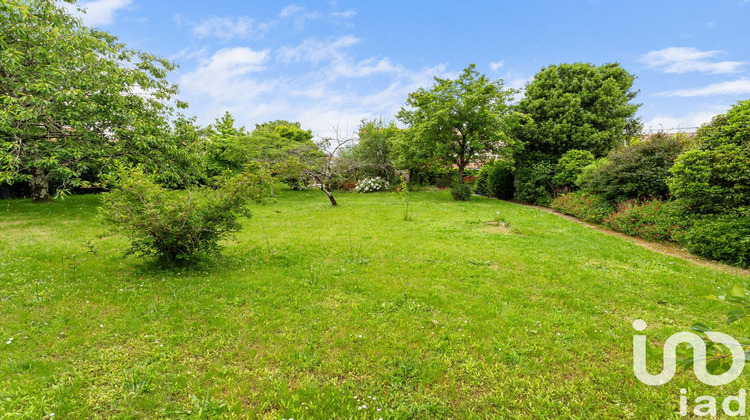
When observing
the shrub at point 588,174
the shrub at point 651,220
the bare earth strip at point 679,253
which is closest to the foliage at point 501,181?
the shrub at point 588,174

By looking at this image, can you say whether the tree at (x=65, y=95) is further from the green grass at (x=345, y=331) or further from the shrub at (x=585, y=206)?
the shrub at (x=585, y=206)

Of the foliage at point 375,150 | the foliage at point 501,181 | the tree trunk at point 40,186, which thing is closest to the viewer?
the tree trunk at point 40,186

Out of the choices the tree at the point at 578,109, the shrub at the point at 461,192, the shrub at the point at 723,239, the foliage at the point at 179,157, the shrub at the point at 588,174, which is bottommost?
the shrub at the point at 723,239

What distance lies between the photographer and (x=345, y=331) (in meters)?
3.68

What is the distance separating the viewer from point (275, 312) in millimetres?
4109

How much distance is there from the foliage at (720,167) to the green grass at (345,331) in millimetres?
2207

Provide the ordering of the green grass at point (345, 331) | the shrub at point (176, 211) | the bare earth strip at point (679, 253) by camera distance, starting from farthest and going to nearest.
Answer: the bare earth strip at point (679, 253), the shrub at point (176, 211), the green grass at point (345, 331)

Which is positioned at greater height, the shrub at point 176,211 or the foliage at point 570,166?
the foliage at point 570,166

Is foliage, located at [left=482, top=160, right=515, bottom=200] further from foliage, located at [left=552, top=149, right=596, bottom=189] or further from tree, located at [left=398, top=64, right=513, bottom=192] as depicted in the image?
foliage, located at [left=552, top=149, right=596, bottom=189]

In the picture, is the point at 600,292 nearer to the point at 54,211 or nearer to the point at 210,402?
the point at 210,402

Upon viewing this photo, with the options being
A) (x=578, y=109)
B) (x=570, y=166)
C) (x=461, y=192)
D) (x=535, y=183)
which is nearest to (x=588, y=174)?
(x=570, y=166)

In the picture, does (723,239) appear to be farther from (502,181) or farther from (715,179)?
(502,181)

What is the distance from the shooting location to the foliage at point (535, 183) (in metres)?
16.6

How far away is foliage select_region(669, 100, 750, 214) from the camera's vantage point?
683 cm
